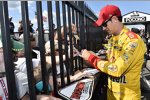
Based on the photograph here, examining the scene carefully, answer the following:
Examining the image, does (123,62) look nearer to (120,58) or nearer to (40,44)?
(120,58)

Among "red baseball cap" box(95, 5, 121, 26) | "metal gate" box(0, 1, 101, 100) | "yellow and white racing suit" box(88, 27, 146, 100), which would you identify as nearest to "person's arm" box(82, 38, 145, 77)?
"yellow and white racing suit" box(88, 27, 146, 100)

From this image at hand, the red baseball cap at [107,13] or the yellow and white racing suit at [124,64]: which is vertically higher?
the red baseball cap at [107,13]

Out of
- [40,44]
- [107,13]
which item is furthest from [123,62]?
[40,44]

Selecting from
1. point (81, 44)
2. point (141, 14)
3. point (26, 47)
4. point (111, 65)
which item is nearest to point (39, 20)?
point (26, 47)

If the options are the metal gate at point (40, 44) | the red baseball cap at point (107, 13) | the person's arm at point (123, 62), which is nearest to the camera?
the metal gate at point (40, 44)

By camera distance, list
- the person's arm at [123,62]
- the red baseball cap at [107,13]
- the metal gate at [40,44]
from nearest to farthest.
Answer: the metal gate at [40,44] < the person's arm at [123,62] < the red baseball cap at [107,13]

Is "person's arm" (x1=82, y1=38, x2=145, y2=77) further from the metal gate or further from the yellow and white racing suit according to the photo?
the metal gate

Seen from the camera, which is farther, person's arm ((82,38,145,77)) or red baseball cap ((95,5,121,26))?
red baseball cap ((95,5,121,26))

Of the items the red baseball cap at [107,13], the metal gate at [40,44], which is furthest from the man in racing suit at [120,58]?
the metal gate at [40,44]

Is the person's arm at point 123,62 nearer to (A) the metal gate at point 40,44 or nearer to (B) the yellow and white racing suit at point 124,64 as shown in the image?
(B) the yellow and white racing suit at point 124,64

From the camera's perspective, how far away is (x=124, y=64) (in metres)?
2.44

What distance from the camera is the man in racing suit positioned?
2.47 meters

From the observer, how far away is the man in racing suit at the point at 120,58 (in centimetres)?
247

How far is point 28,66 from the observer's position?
6.28 ft
